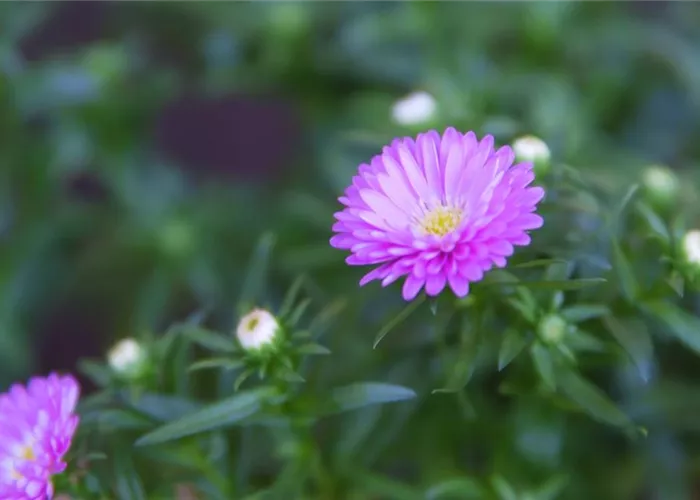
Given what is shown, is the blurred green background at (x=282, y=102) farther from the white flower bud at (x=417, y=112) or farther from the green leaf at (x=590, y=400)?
the green leaf at (x=590, y=400)

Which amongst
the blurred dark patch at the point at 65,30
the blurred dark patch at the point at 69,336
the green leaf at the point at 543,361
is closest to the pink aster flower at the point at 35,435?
the green leaf at the point at 543,361

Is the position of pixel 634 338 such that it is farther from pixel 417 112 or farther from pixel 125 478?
pixel 125 478

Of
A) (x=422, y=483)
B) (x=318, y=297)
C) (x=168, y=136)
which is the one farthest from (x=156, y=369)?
(x=168, y=136)

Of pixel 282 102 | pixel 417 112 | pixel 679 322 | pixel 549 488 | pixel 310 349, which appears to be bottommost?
pixel 549 488

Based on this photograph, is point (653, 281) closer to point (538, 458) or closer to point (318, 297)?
point (538, 458)

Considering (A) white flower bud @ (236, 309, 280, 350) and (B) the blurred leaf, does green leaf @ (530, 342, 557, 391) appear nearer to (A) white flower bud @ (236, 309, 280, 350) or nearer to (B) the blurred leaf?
(A) white flower bud @ (236, 309, 280, 350)

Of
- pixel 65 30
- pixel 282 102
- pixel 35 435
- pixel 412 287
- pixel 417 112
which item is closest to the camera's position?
pixel 412 287

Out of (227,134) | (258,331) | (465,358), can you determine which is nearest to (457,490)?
(465,358)
